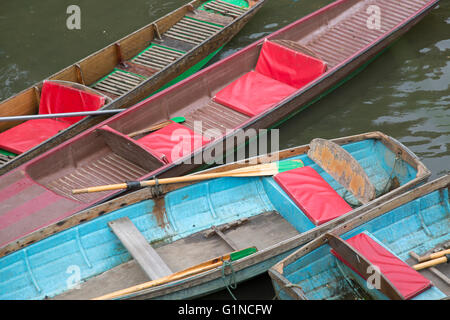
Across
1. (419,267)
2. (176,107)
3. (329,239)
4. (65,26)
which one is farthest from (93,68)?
(419,267)

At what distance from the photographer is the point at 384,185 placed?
8945mm

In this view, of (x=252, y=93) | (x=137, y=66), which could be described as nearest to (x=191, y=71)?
(x=137, y=66)

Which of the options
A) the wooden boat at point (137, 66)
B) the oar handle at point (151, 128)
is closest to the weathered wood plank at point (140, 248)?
the oar handle at point (151, 128)

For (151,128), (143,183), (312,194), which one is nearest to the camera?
(143,183)

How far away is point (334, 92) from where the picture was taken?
38.4ft

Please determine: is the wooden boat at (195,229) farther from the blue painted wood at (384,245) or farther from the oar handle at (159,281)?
the blue painted wood at (384,245)

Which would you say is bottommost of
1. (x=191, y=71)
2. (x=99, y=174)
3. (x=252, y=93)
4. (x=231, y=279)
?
(x=231, y=279)

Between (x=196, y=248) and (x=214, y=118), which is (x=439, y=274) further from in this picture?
(x=214, y=118)

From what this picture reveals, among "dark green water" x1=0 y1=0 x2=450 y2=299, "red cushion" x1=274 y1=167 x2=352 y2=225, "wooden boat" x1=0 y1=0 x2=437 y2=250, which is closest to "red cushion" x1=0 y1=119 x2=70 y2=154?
"wooden boat" x1=0 y1=0 x2=437 y2=250

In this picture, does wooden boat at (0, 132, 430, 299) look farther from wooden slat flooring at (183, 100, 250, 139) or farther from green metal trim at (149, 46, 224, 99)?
green metal trim at (149, 46, 224, 99)

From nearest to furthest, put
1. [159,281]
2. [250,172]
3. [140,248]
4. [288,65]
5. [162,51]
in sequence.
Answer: [159,281] < [140,248] < [250,172] < [288,65] < [162,51]

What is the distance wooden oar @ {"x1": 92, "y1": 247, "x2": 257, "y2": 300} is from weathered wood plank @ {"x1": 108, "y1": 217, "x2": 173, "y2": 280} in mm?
193

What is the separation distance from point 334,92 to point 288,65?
1203 mm
